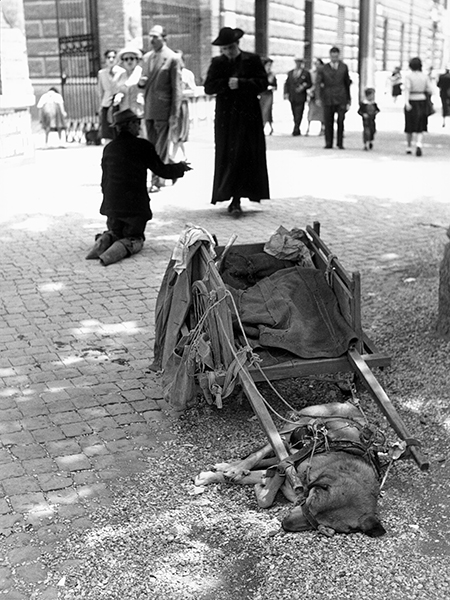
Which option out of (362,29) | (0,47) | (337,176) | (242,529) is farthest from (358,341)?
(362,29)

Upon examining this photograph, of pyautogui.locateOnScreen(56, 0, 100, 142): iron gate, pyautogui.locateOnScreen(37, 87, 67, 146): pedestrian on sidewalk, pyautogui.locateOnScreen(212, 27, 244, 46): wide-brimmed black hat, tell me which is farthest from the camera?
pyautogui.locateOnScreen(56, 0, 100, 142): iron gate

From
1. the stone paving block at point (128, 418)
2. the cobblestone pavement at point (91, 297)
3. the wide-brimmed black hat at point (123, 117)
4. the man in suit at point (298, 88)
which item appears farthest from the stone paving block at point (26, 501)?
the man in suit at point (298, 88)

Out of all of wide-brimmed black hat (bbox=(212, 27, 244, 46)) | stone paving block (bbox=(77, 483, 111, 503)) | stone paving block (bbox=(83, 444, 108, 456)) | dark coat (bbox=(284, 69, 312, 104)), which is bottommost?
stone paving block (bbox=(77, 483, 111, 503))

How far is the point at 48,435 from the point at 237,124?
6.33m

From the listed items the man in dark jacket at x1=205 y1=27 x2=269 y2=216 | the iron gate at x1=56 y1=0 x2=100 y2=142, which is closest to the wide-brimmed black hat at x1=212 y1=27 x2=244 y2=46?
the man in dark jacket at x1=205 y1=27 x2=269 y2=216

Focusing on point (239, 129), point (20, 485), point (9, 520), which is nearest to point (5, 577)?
point (9, 520)

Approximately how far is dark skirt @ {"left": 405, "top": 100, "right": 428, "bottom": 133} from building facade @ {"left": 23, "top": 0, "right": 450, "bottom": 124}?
6751mm

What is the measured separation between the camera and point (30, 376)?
551cm

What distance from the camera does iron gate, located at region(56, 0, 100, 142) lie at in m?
20.6

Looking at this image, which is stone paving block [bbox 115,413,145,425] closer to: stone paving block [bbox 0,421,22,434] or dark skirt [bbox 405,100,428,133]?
stone paving block [bbox 0,421,22,434]

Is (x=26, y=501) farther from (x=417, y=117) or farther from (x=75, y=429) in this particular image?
(x=417, y=117)

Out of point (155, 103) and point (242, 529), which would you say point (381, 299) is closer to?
point (242, 529)

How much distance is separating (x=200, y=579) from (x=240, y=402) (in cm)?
149

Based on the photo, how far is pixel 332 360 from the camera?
15.1 ft
